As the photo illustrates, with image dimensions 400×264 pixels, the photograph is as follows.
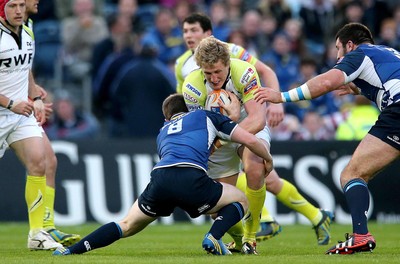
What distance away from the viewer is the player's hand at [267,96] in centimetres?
A: 984

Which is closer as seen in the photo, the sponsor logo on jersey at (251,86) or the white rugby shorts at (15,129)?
the sponsor logo on jersey at (251,86)

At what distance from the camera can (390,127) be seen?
32.8 ft

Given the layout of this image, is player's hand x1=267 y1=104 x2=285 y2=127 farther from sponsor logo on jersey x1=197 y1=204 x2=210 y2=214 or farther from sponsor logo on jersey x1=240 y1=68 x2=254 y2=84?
sponsor logo on jersey x1=197 y1=204 x2=210 y2=214

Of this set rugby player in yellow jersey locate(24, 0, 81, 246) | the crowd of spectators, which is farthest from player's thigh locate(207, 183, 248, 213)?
the crowd of spectators

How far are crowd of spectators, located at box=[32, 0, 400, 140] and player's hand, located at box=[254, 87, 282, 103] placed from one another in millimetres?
7789

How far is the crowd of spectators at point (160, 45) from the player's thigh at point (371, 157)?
24.5ft

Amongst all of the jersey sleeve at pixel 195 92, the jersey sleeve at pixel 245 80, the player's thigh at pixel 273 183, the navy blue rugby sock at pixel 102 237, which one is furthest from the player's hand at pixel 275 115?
the navy blue rugby sock at pixel 102 237

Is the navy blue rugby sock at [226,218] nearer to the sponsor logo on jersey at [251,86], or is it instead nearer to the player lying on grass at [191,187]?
the player lying on grass at [191,187]

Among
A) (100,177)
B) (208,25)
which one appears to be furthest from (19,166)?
(208,25)

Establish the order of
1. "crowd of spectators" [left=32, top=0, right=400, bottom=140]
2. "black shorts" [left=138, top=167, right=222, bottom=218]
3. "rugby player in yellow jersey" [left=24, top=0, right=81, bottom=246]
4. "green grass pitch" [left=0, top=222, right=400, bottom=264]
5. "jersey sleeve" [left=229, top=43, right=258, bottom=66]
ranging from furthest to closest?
Result: "crowd of spectators" [left=32, top=0, right=400, bottom=140] → "jersey sleeve" [left=229, top=43, right=258, bottom=66] → "rugby player in yellow jersey" [left=24, top=0, right=81, bottom=246] → "black shorts" [left=138, top=167, right=222, bottom=218] → "green grass pitch" [left=0, top=222, right=400, bottom=264]

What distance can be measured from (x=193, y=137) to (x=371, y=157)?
1772 mm

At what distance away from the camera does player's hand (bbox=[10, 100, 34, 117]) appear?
10664 millimetres

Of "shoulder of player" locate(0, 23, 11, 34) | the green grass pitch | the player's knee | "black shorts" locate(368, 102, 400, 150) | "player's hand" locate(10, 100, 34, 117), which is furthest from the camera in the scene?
the player's knee

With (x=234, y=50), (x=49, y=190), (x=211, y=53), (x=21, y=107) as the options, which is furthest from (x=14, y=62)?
(x=234, y=50)
